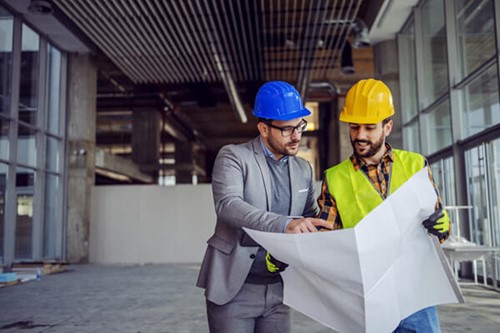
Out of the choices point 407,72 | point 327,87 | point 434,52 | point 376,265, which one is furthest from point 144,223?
point 376,265

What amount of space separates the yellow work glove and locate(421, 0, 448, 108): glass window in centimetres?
776

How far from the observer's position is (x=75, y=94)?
11.8m

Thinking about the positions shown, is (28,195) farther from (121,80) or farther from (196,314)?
(196,314)

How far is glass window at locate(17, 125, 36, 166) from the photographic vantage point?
976 cm

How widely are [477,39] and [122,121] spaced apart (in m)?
12.7

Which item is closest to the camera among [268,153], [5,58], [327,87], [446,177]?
[268,153]

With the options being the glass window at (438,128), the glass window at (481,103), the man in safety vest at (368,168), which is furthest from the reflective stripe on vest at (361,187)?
the glass window at (438,128)

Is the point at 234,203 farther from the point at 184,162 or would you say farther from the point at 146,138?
the point at 184,162

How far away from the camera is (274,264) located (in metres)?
1.40

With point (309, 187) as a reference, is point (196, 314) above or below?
below

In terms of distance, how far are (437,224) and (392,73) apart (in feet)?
32.5

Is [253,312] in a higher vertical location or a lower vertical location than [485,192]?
lower

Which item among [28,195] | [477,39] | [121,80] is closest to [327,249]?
[477,39]

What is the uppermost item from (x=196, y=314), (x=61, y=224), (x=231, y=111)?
(x=231, y=111)
